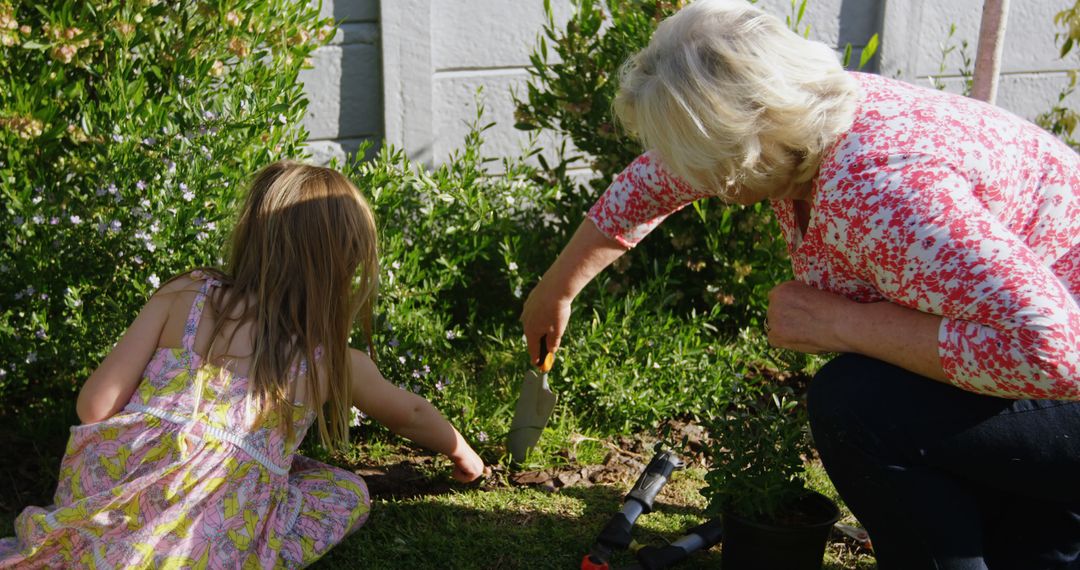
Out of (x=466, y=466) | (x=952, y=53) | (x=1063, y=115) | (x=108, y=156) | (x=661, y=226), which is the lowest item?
(x=466, y=466)

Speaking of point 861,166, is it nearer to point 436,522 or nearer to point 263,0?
point 436,522

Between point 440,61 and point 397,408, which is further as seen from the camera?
point 440,61

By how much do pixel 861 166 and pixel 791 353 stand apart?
1857 mm

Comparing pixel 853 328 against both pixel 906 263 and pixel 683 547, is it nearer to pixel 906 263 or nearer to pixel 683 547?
pixel 906 263

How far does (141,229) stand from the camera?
107 inches

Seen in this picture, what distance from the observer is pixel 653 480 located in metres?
2.63

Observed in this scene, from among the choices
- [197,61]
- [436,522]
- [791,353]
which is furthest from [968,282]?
[197,61]

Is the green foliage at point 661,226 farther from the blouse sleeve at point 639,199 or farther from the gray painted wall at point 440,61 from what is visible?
the blouse sleeve at point 639,199

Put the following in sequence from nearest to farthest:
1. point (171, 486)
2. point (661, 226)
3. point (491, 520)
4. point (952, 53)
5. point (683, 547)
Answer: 1. point (171, 486)
2. point (683, 547)
3. point (491, 520)
4. point (661, 226)
5. point (952, 53)

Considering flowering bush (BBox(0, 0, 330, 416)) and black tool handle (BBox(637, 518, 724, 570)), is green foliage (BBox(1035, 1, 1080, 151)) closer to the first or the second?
black tool handle (BBox(637, 518, 724, 570))

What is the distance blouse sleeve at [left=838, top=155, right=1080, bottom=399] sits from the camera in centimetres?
172

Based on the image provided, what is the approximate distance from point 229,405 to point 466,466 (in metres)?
0.69

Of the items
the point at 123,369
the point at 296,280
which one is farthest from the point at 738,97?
the point at 123,369

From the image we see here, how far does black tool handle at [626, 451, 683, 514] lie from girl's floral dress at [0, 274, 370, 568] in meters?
0.85
